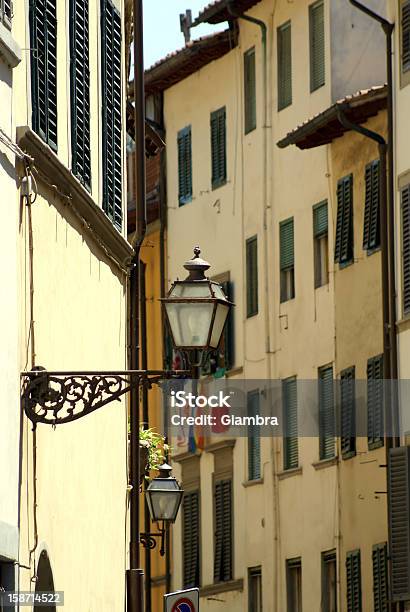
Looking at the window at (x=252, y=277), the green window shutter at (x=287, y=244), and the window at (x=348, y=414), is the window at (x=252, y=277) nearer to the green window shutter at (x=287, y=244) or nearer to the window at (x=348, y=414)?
the green window shutter at (x=287, y=244)

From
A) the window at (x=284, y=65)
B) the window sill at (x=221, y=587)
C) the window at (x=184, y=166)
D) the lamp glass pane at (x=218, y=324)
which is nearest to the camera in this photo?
the lamp glass pane at (x=218, y=324)

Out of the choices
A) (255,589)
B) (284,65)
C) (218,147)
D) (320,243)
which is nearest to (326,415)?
(320,243)

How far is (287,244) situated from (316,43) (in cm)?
330

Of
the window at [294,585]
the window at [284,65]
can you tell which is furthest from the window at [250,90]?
the window at [294,585]

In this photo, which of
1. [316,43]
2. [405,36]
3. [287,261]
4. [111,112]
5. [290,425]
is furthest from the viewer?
[287,261]

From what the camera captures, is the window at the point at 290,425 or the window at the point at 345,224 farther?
the window at the point at 290,425

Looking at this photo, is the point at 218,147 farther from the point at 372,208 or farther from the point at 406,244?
the point at 406,244

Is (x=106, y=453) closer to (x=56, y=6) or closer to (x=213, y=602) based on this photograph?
(x=56, y=6)

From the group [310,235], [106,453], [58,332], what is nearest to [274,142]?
[310,235]

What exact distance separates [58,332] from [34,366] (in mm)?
1287

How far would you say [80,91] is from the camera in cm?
1566

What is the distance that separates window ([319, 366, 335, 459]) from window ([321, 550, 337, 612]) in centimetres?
156

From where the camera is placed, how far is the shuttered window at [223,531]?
1560 inches

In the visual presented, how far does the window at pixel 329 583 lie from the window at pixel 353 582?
0.92 metres
